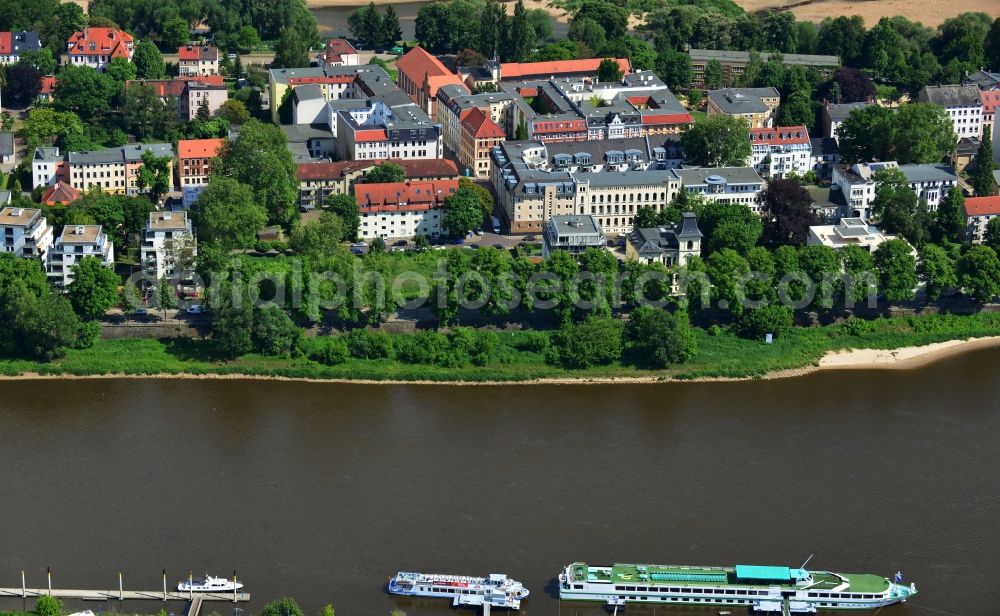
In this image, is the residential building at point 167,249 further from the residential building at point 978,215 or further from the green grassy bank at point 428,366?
the residential building at point 978,215

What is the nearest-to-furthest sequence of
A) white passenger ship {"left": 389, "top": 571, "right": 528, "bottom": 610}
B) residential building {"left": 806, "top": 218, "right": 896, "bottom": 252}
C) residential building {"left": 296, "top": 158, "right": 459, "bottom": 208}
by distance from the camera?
white passenger ship {"left": 389, "top": 571, "right": 528, "bottom": 610} < residential building {"left": 806, "top": 218, "right": 896, "bottom": 252} < residential building {"left": 296, "top": 158, "right": 459, "bottom": 208}

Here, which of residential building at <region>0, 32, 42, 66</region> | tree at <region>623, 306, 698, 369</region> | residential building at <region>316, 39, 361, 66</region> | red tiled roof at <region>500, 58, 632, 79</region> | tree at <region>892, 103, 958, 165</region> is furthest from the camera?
residential building at <region>316, 39, 361, 66</region>

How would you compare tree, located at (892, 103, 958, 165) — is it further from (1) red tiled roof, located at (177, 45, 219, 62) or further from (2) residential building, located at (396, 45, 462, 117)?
(1) red tiled roof, located at (177, 45, 219, 62)

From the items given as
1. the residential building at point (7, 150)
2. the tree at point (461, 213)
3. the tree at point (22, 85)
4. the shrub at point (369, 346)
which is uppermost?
the tree at point (22, 85)

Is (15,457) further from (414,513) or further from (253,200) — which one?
(253,200)

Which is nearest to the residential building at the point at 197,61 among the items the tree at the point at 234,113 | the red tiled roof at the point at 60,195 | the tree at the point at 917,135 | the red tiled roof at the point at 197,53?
the red tiled roof at the point at 197,53

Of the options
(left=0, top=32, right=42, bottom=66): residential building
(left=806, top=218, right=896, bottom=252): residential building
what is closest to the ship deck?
(left=806, top=218, right=896, bottom=252): residential building

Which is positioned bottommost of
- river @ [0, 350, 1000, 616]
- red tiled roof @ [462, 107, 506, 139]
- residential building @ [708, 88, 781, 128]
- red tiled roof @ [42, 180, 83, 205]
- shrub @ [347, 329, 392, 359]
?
river @ [0, 350, 1000, 616]

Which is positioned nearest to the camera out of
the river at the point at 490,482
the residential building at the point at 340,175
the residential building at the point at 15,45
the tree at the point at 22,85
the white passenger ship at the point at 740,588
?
the white passenger ship at the point at 740,588
